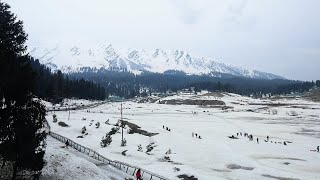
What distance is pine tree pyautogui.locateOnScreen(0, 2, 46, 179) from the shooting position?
72.9 feet

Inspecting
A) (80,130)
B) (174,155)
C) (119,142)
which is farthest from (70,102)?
(174,155)

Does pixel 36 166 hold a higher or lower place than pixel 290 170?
higher

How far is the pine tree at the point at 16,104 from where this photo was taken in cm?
2222

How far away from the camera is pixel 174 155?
53.2 m

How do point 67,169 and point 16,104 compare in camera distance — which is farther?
point 67,169

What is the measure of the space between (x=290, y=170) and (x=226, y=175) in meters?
8.63

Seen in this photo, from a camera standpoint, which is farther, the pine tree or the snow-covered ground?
the snow-covered ground

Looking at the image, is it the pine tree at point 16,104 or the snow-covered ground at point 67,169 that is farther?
the snow-covered ground at point 67,169

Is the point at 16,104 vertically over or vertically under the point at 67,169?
over

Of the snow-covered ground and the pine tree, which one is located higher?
the pine tree

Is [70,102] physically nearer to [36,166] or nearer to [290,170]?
[290,170]

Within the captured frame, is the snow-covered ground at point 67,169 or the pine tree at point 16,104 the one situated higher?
the pine tree at point 16,104

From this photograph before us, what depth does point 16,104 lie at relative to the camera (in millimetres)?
22938

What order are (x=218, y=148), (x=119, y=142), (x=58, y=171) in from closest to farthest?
(x=58, y=171) → (x=218, y=148) → (x=119, y=142)
